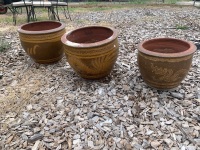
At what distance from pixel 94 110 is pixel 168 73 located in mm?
932

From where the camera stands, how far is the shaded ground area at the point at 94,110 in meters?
2.18

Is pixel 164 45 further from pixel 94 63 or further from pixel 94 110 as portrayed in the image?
pixel 94 110

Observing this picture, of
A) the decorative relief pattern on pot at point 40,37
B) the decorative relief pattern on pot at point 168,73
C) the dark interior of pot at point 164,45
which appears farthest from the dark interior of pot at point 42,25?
the decorative relief pattern on pot at point 168,73

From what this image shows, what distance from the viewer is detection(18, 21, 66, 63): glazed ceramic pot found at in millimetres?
3277

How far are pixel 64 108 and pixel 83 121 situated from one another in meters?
0.33

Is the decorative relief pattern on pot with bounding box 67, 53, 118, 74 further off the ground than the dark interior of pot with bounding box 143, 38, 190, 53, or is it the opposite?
the dark interior of pot with bounding box 143, 38, 190, 53

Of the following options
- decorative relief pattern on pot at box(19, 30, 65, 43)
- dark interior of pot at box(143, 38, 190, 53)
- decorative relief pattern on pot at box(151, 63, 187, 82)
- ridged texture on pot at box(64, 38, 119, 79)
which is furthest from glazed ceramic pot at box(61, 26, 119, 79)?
decorative relief pattern on pot at box(151, 63, 187, 82)

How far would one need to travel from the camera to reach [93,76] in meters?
2.93

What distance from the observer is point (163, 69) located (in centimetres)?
244

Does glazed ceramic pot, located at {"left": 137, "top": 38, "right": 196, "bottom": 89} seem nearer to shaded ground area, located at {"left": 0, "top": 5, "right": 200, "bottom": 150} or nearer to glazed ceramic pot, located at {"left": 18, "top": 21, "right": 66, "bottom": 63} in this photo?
shaded ground area, located at {"left": 0, "top": 5, "right": 200, "bottom": 150}

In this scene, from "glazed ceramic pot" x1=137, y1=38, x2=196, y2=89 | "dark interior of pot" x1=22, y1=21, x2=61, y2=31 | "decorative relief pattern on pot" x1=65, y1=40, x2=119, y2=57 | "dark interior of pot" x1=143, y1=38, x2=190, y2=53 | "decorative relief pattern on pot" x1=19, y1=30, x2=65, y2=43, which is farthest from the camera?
"dark interior of pot" x1=22, y1=21, x2=61, y2=31

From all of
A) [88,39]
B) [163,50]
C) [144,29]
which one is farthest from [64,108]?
[144,29]

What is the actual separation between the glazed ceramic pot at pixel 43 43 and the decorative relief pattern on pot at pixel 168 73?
162cm

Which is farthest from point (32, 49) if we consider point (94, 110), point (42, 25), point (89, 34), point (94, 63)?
point (94, 110)
